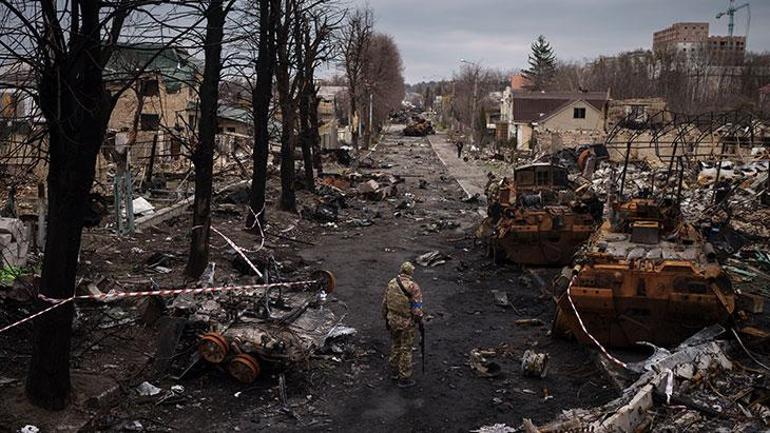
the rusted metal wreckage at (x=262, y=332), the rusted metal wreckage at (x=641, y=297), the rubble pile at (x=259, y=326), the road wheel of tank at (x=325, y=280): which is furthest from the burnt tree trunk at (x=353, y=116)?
the rusted metal wreckage at (x=641, y=297)

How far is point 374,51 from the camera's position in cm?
7344

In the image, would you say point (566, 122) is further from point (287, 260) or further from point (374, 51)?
point (287, 260)

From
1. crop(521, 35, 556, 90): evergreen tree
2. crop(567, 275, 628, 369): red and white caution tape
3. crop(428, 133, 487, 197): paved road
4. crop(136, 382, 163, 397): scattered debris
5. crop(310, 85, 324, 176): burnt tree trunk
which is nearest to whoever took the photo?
crop(136, 382, 163, 397): scattered debris

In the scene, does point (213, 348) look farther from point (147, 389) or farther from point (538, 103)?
point (538, 103)

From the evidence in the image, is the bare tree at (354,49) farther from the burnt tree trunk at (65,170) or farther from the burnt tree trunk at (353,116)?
the burnt tree trunk at (65,170)

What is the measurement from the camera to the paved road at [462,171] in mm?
34644

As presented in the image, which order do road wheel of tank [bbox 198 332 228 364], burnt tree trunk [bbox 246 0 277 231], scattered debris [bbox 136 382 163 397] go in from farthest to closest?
burnt tree trunk [bbox 246 0 277 231] < road wheel of tank [bbox 198 332 228 364] < scattered debris [bbox 136 382 163 397]

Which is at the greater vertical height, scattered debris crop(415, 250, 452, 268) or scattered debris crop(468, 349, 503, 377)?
scattered debris crop(415, 250, 452, 268)

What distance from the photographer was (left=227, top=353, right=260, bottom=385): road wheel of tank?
8773 mm

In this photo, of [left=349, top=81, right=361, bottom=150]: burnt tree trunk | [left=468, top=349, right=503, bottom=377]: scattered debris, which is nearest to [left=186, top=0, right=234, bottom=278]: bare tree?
[left=468, top=349, right=503, bottom=377]: scattered debris

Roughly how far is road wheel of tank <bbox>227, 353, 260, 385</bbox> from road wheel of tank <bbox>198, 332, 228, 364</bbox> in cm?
16

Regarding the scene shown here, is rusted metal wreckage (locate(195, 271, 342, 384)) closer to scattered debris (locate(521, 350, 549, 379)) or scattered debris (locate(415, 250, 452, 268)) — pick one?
scattered debris (locate(521, 350, 549, 379))

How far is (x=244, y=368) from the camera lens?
8789 mm

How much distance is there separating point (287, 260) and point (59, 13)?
391 inches
